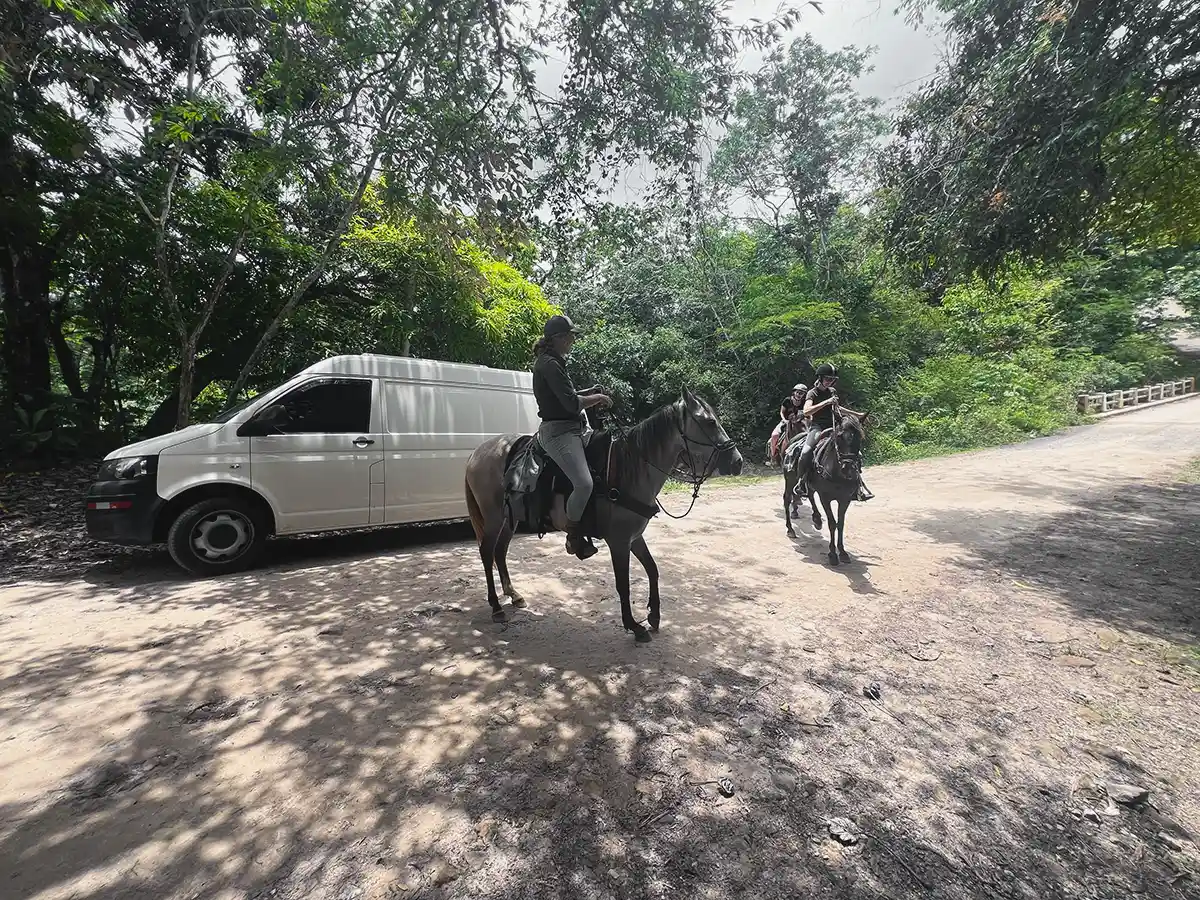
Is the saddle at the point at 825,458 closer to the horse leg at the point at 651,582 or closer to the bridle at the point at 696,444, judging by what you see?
the bridle at the point at 696,444

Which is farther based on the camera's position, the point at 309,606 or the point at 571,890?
the point at 309,606

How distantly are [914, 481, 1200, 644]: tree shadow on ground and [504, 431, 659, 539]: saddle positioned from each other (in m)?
4.14

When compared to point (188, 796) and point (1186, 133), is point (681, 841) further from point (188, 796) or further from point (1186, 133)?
point (1186, 133)

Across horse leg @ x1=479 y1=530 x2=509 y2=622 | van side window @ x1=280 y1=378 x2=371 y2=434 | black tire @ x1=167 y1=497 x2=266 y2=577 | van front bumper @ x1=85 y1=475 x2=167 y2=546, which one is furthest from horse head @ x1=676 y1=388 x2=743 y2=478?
van front bumper @ x1=85 y1=475 x2=167 y2=546

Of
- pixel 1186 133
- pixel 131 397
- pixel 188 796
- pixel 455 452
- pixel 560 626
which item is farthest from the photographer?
pixel 131 397

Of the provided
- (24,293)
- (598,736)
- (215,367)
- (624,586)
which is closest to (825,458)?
(624,586)

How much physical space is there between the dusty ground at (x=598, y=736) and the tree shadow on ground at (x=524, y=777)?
0.01 m

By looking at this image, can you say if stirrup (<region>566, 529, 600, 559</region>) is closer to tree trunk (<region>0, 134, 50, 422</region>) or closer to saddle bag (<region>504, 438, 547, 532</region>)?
saddle bag (<region>504, 438, 547, 532</region>)

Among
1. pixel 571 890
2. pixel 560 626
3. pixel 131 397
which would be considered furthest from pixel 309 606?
pixel 131 397

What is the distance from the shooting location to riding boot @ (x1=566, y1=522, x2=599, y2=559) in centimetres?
395

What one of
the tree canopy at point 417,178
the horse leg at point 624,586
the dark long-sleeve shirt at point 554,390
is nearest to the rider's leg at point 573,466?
the dark long-sleeve shirt at point 554,390

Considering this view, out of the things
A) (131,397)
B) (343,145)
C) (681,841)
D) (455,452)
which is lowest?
(681,841)

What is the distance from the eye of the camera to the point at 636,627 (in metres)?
3.73

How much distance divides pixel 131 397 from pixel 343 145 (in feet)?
28.8
